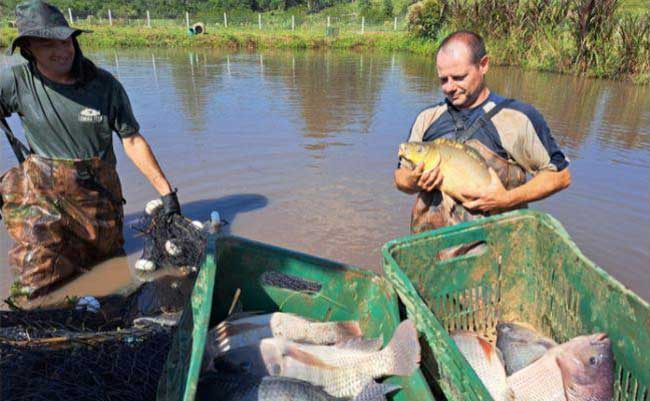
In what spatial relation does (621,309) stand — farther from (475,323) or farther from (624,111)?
(624,111)

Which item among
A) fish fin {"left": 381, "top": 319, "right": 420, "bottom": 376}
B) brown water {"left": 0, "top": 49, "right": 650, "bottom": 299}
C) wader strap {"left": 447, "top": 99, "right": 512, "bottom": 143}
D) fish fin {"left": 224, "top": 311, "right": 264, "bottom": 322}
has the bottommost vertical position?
brown water {"left": 0, "top": 49, "right": 650, "bottom": 299}

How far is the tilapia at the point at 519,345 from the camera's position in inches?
97.9

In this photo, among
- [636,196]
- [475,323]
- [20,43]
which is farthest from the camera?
[636,196]

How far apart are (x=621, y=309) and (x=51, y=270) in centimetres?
438

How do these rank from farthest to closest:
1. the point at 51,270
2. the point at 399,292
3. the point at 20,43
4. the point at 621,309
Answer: the point at 51,270, the point at 20,43, the point at 399,292, the point at 621,309

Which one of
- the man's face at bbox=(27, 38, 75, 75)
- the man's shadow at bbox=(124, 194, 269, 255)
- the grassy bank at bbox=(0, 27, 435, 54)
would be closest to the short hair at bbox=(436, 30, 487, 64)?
the man's face at bbox=(27, 38, 75, 75)

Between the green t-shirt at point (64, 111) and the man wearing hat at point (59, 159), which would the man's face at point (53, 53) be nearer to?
the man wearing hat at point (59, 159)

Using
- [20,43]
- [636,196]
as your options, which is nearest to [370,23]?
[636,196]

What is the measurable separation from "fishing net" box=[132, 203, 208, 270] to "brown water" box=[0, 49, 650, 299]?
1.59ft

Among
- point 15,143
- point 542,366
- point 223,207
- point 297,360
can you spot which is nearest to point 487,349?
point 542,366

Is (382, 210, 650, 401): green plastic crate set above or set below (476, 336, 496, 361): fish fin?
above

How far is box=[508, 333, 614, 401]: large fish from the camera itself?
6.76 feet

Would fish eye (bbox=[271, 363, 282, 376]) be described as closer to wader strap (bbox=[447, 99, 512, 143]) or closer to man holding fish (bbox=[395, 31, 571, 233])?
man holding fish (bbox=[395, 31, 571, 233])

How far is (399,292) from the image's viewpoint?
2234 millimetres
